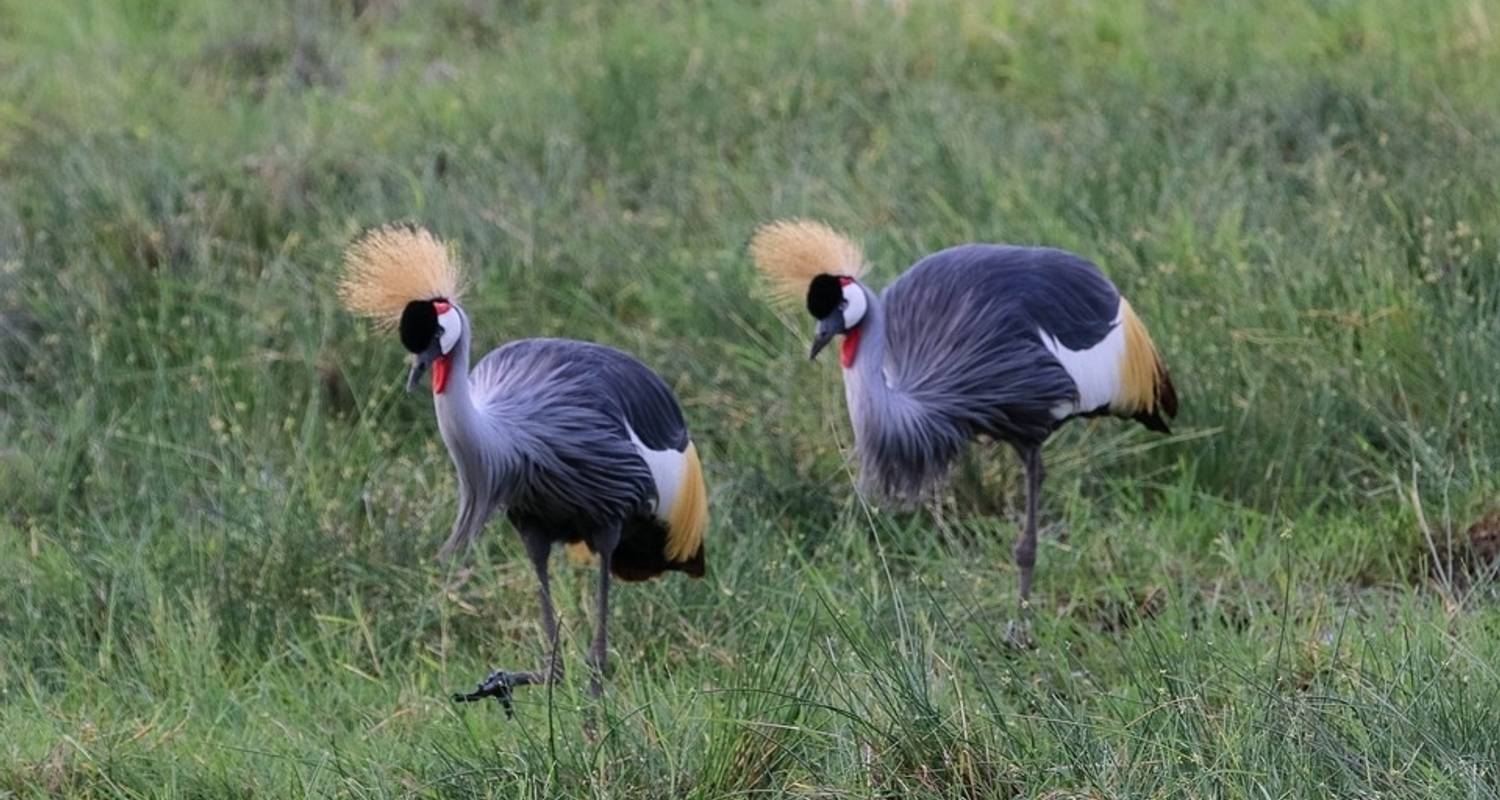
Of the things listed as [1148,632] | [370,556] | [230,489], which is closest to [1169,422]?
[1148,632]

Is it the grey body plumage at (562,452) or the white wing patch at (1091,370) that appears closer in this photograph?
the grey body plumage at (562,452)

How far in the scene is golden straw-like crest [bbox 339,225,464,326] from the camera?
382cm

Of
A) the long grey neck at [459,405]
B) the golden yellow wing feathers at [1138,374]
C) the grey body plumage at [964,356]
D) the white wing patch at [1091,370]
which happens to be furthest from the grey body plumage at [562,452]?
the golden yellow wing feathers at [1138,374]

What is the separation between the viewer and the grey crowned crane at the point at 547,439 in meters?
3.82

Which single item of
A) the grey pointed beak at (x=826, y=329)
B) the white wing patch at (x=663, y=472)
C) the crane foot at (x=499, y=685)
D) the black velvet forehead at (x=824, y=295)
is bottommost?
the crane foot at (x=499, y=685)

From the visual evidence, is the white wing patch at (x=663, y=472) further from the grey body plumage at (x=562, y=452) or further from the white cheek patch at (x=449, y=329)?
the white cheek patch at (x=449, y=329)

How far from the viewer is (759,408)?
5.10 metres

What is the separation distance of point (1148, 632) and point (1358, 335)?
5.62 ft

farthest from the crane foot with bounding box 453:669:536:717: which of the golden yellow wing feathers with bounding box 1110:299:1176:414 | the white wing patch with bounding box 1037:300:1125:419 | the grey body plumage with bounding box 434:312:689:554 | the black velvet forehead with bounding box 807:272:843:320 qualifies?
the golden yellow wing feathers with bounding box 1110:299:1176:414

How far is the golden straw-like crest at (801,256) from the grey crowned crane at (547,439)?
A: 0.33 m

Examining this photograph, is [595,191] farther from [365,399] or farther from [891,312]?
[891,312]

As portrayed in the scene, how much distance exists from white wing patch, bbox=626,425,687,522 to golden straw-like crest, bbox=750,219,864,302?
1.46ft

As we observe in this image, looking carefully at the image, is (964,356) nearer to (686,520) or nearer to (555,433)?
(686,520)

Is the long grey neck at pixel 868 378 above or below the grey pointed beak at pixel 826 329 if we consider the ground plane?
below
